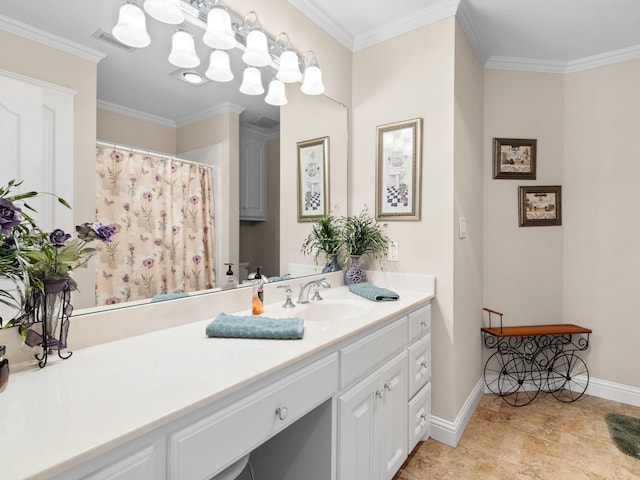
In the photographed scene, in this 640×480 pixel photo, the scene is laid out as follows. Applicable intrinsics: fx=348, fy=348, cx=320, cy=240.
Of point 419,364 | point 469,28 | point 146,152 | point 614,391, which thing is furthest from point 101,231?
point 614,391

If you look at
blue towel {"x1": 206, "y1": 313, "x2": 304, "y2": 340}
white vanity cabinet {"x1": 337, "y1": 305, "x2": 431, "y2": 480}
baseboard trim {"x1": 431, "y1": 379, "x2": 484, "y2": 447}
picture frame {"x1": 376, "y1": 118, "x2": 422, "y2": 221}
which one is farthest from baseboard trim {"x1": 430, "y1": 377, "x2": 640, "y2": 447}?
blue towel {"x1": 206, "y1": 313, "x2": 304, "y2": 340}

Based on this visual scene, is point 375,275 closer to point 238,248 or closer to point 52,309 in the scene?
point 238,248

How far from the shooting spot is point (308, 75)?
1.93 meters

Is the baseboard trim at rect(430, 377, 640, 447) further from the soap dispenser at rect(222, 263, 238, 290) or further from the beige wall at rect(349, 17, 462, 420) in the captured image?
the soap dispenser at rect(222, 263, 238, 290)

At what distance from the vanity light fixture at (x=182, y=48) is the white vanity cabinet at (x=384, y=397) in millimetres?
1289

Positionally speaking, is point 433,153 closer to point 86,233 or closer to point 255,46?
point 255,46

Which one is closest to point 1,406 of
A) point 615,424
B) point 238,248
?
point 238,248

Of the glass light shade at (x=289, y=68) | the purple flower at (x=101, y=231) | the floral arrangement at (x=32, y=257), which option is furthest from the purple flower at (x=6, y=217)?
the glass light shade at (x=289, y=68)

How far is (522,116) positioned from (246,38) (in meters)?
2.18

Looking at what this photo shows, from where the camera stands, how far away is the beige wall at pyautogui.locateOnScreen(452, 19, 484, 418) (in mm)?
2066

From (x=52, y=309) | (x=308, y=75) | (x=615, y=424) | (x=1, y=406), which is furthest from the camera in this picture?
(x=615, y=424)

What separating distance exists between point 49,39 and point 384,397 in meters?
1.75

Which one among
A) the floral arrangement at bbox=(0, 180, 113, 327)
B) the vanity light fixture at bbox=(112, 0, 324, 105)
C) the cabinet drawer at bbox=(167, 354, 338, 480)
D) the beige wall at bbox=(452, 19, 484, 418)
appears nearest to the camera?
the cabinet drawer at bbox=(167, 354, 338, 480)

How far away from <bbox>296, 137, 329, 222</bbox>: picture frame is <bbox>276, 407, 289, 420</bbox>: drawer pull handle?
123 cm
